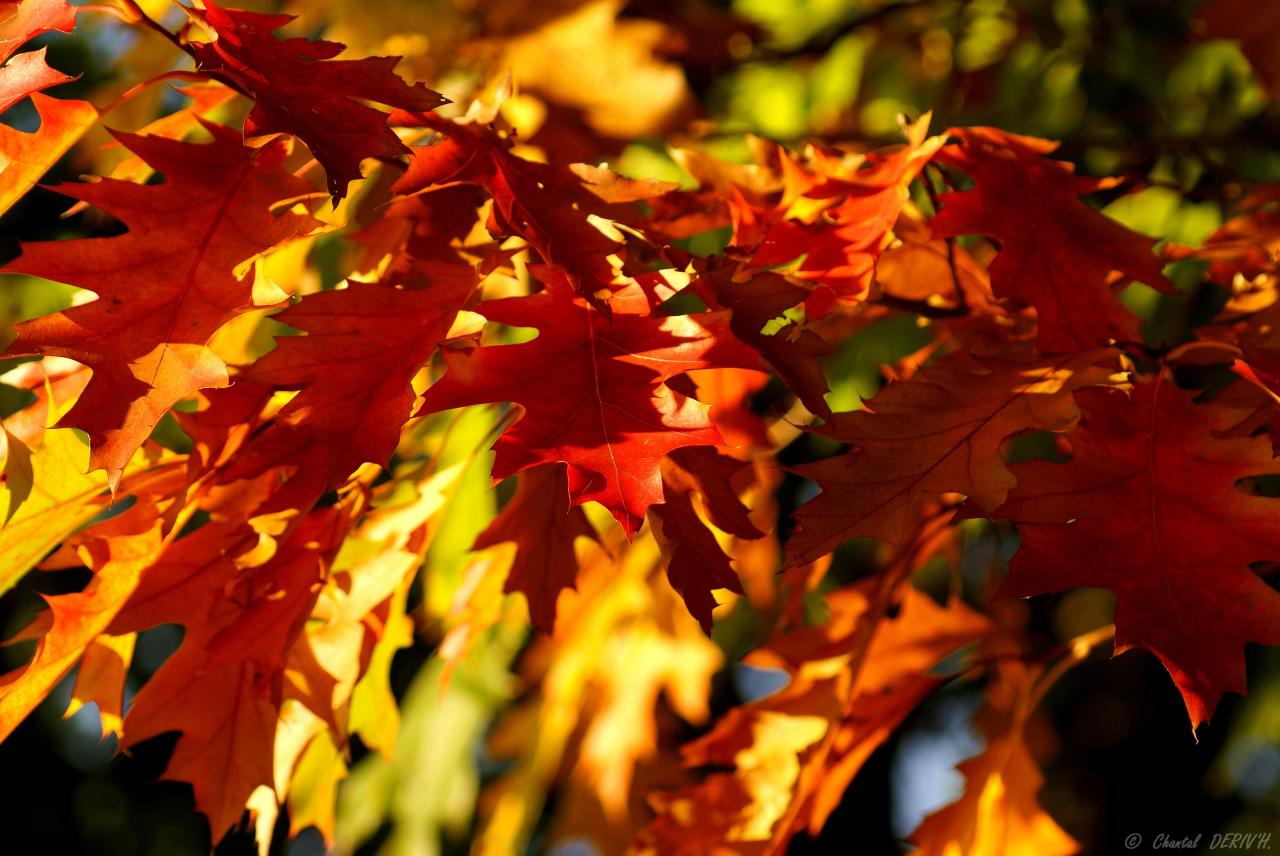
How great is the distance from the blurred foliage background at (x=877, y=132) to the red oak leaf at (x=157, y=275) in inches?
17.0

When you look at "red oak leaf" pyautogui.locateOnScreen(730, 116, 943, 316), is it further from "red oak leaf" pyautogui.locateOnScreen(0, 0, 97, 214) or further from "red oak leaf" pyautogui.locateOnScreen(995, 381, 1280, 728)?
"red oak leaf" pyautogui.locateOnScreen(0, 0, 97, 214)

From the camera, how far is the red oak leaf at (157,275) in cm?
71

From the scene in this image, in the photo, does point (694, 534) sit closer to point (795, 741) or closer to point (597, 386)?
point (597, 386)

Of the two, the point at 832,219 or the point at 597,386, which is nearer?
the point at 597,386

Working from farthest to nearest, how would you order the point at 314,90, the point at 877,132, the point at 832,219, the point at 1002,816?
the point at 877,132 → the point at 1002,816 → the point at 832,219 → the point at 314,90

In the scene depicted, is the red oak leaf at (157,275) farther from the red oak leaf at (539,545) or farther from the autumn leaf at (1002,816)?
the autumn leaf at (1002,816)

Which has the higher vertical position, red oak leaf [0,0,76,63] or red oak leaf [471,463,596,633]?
red oak leaf [0,0,76,63]

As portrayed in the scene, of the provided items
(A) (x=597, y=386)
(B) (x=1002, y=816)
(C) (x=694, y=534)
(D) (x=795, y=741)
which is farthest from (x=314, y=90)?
(B) (x=1002, y=816)

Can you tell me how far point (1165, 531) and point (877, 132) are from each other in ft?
3.91

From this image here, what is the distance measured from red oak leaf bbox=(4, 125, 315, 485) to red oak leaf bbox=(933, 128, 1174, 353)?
20.7 inches

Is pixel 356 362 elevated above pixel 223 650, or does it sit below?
above

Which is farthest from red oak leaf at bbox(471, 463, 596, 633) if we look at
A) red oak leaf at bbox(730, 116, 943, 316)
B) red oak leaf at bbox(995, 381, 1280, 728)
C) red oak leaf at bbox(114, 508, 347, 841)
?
red oak leaf at bbox(995, 381, 1280, 728)

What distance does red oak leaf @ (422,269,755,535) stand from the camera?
724 millimetres

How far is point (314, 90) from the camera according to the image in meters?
0.73
